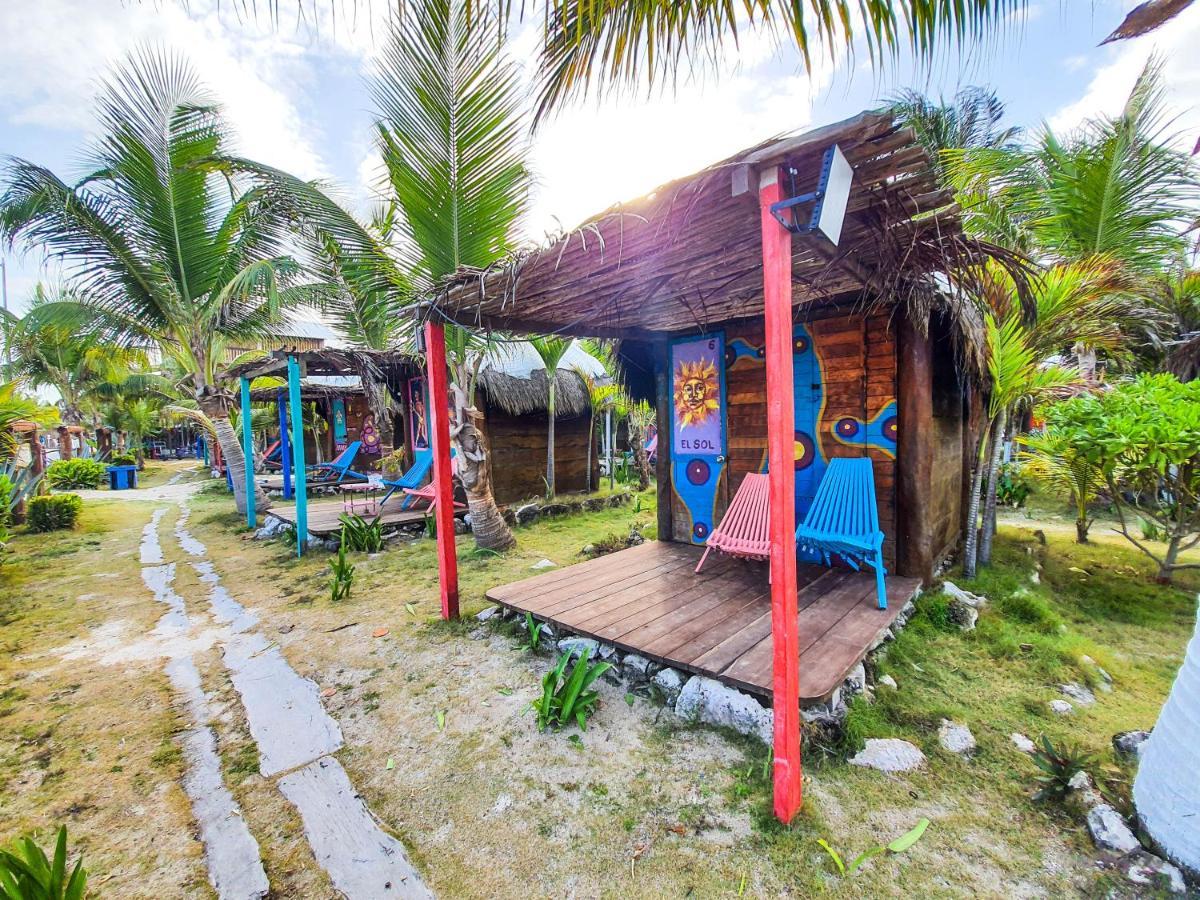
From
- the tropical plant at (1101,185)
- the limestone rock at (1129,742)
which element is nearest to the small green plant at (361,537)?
the limestone rock at (1129,742)

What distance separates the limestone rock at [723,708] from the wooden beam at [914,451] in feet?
8.00

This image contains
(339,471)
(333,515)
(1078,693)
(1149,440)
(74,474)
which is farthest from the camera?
(74,474)

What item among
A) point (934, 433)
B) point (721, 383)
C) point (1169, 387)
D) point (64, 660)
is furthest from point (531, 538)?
point (1169, 387)

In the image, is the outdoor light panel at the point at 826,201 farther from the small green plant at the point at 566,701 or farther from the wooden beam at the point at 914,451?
the wooden beam at the point at 914,451

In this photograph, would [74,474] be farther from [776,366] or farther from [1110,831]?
[1110,831]

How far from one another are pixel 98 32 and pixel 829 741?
4.12 meters

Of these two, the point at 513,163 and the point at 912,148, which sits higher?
the point at 513,163

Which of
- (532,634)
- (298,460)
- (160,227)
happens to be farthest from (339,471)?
(532,634)

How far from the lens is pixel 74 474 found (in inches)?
502

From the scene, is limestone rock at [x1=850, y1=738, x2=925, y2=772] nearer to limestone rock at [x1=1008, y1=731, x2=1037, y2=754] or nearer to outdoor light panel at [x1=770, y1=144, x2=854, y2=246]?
limestone rock at [x1=1008, y1=731, x2=1037, y2=754]

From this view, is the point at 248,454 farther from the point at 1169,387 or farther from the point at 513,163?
the point at 1169,387

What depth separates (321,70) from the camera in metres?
2.20

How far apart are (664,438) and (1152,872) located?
442 centimetres

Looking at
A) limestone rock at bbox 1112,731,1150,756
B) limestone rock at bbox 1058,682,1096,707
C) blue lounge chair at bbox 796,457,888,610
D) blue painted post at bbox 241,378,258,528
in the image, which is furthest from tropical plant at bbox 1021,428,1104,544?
blue painted post at bbox 241,378,258,528
